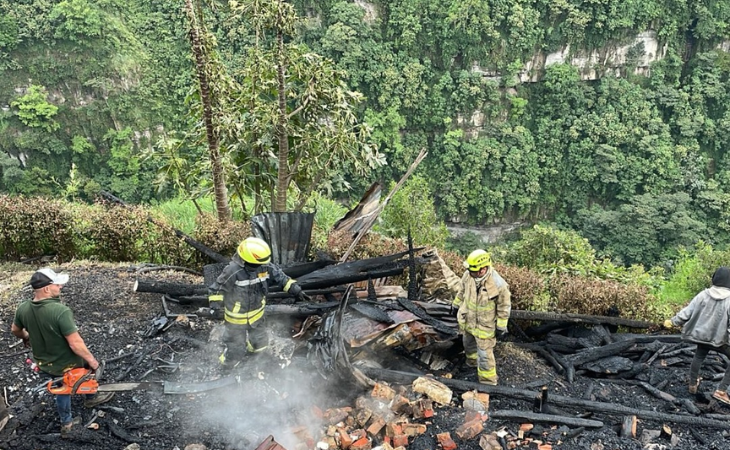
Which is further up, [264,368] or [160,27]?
[160,27]

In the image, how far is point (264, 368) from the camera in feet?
13.9

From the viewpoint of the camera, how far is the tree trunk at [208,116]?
6.39m

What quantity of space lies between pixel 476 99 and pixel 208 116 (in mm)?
35429

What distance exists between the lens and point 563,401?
13.8 feet

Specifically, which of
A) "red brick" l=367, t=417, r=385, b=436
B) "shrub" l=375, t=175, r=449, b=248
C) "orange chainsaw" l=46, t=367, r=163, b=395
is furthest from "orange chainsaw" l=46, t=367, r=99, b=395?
"shrub" l=375, t=175, r=449, b=248

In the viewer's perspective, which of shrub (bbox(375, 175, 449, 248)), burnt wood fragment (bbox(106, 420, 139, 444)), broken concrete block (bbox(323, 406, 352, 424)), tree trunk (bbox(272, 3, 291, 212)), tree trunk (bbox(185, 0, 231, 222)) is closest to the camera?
burnt wood fragment (bbox(106, 420, 139, 444))

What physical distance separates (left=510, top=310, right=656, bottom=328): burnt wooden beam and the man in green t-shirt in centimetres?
419

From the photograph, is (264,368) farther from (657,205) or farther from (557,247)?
(657,205)

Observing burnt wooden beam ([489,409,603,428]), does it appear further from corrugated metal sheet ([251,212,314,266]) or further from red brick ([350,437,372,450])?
corrugated metal sheet ([251,212,314,266])

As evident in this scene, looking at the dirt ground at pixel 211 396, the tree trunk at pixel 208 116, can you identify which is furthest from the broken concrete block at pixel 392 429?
the tree trunk at pixel 208 116

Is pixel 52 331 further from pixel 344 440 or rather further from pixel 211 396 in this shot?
pixel 344 440

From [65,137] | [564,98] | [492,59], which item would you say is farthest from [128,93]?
[564,98]

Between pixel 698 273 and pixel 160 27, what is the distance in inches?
1513

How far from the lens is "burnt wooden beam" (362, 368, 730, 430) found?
159 inches
